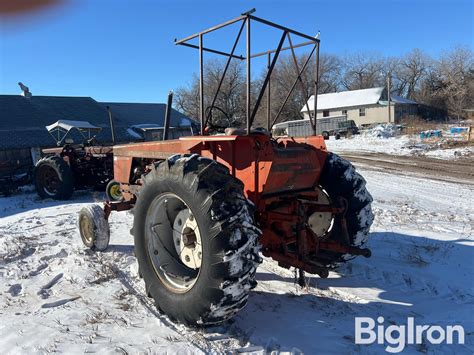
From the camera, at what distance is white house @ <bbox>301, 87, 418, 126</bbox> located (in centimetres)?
5288

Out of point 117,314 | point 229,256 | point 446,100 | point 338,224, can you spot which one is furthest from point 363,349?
point 446,100

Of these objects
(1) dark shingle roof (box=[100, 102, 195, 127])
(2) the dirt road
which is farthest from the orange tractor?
(1) dark shingle roof (box=[100, 102, 195, 127])

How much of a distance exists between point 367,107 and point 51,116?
1685 inches

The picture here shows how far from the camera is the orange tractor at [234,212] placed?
2.88 meters

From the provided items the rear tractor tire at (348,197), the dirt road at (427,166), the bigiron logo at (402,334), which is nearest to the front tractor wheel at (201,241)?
the bigiron logo at (402,334)

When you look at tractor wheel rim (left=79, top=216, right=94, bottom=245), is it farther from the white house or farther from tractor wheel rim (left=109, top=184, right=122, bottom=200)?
the white house

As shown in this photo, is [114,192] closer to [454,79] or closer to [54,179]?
[54,179]

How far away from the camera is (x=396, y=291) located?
13.2 feet

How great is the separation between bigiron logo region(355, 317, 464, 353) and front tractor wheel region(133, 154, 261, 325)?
1084 mm

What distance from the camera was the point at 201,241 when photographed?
2.98 m

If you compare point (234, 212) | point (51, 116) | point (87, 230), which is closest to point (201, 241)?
point (234, 212)

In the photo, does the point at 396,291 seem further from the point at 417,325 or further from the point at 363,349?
the point at 363,349

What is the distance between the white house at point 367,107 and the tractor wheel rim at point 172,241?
50232mm

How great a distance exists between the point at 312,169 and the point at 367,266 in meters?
1.40
